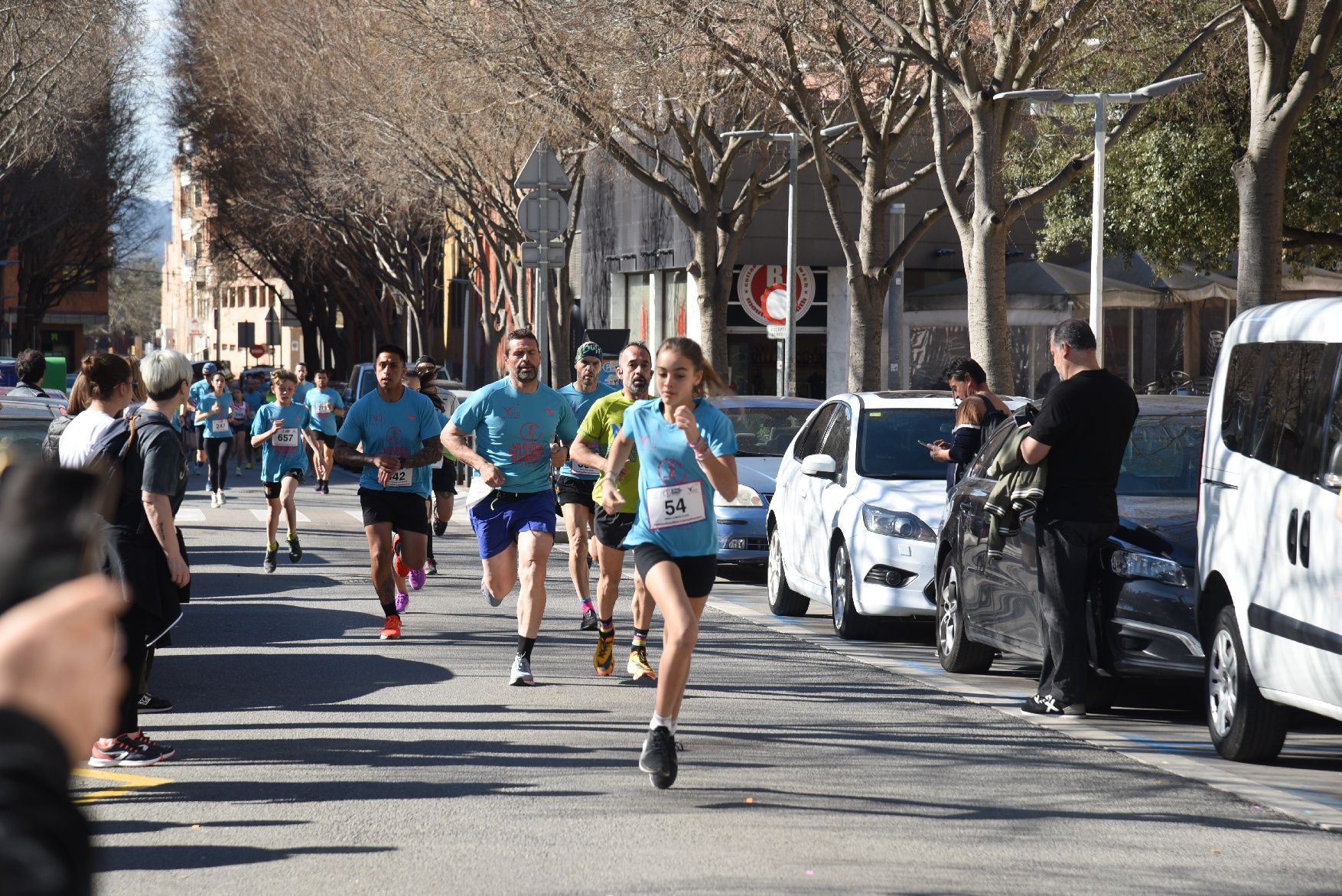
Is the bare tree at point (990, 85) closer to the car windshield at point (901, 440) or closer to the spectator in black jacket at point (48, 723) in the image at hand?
the car windshield at point (901, 440)

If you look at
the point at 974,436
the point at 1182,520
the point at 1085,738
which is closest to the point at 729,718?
the point at 1085,738

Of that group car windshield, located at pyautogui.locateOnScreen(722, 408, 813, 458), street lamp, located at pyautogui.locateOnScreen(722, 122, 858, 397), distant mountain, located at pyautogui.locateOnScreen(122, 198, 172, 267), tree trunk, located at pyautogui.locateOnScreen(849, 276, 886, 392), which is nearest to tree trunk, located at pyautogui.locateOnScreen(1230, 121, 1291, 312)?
car windshield, located at pyautogui.locateOnScreen(722, 408, 813, 458)

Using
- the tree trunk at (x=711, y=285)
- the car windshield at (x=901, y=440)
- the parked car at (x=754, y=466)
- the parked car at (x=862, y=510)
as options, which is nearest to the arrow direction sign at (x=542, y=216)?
the parked car at (x=754, y=466)

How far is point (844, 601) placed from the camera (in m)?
11.8

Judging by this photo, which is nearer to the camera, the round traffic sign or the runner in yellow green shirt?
the runner in yellow green shirt

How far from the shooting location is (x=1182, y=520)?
900 centimetres

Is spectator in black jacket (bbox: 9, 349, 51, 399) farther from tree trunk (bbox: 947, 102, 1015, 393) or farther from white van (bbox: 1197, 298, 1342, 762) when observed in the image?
white van (bbox: 1197, 298, 1342, 762)

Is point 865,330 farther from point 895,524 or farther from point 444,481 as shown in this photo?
point 895,524

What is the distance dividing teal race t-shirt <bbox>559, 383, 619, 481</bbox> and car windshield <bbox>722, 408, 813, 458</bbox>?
2.98m

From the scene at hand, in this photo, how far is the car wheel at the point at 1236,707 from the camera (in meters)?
7.43

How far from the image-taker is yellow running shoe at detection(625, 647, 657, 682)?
977 centimetres

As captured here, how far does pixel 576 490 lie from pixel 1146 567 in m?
4.39

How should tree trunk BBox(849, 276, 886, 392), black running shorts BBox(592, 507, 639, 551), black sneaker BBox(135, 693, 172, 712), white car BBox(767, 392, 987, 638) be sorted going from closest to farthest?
black sneaker BBox(135, 693, 172, 712), black running shorts BBox(592, 507, 639, 551), white car BBox(767, 392, 987, 638), tree trunk BBox(849, 276, 886, 392)

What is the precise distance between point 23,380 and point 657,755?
29.1 feet
